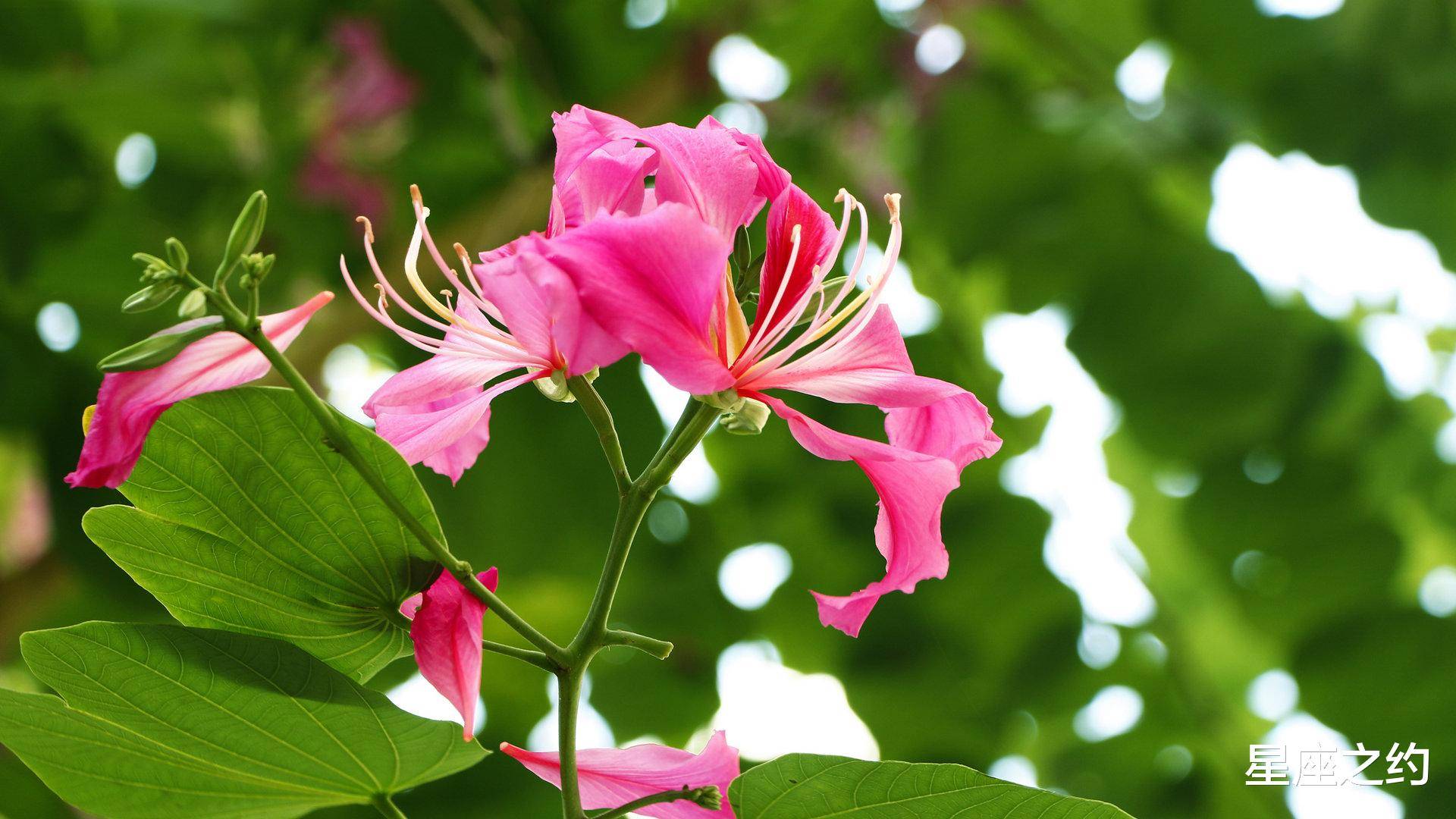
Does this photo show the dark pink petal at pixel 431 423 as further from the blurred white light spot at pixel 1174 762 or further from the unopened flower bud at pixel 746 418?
the blurred white light spot at pixel 1174 762

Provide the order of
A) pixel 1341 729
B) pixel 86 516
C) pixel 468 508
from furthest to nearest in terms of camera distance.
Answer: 1. pixel 1341 729
2. pixel 468 508
3. pixel 86 516

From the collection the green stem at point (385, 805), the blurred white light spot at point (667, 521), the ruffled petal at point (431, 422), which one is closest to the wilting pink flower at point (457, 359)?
the ruffled petal at point (431, 422)

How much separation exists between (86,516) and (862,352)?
0.79ft

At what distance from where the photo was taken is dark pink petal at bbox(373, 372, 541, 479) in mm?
381

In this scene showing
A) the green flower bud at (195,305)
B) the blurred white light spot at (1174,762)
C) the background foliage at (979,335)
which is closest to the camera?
the green flower bud at (195,305)

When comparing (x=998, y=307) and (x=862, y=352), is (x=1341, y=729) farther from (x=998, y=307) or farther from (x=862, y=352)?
(x=862, y=352)

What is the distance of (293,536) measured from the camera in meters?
0.35

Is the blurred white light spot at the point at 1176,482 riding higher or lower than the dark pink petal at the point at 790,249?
higher

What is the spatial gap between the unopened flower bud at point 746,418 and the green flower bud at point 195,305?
0.15m

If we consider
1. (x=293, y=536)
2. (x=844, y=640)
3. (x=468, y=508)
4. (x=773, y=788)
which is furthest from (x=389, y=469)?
(x=844, y=640)

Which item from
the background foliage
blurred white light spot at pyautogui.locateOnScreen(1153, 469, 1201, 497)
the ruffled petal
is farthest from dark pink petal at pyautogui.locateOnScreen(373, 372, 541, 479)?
blurred white light spot at pyautogui.locateOnScreen(1153, 469, 1201, 497)

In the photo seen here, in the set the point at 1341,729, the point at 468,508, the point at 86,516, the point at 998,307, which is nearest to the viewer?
the point at 86,516

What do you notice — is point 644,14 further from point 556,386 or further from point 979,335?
Result: point 556,386

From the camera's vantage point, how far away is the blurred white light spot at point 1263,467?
140 cm
